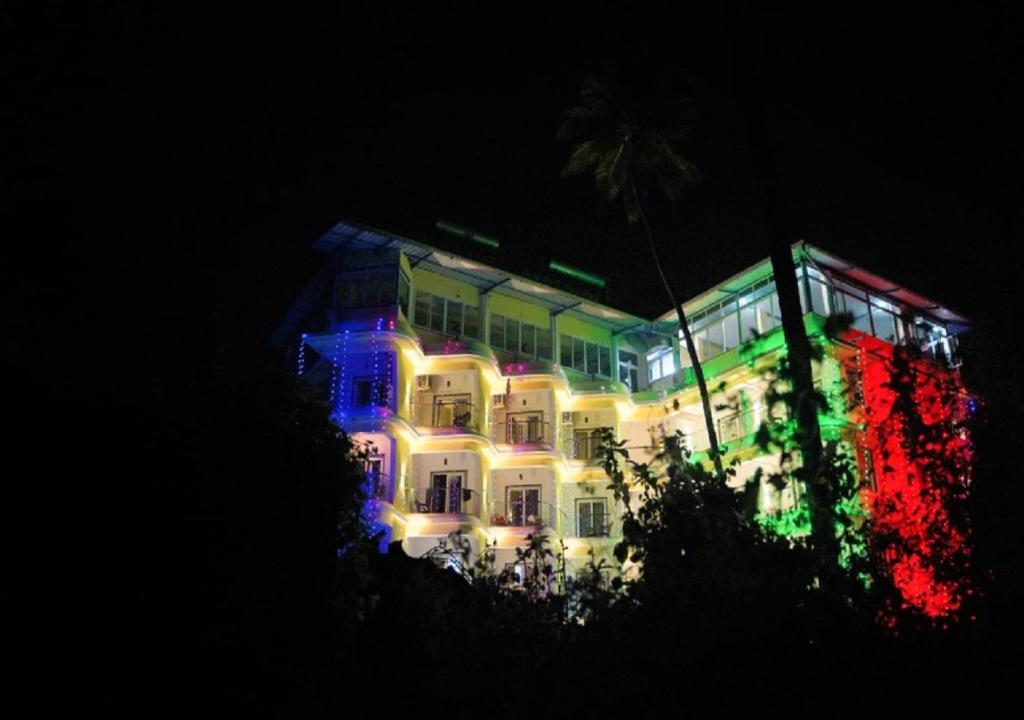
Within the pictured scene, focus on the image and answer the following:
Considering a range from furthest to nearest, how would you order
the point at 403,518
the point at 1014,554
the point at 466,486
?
the point at 466,486, the point at 403,518, the point at 1014,554

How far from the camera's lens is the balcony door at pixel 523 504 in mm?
36812

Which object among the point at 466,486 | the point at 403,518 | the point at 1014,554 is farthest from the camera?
the point at 466,486

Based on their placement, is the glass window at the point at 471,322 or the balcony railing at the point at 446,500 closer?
the balcony railing at the point at 446,500

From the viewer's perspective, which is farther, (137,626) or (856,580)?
(137,626)

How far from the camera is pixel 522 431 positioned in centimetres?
3866

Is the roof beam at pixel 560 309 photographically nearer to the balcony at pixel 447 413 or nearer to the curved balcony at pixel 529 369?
the curved balcony at pixel 529 369

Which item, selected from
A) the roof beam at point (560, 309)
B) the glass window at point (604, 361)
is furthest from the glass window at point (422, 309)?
the glass window at point (604, 361)

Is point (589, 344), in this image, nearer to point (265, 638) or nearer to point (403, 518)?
point (403, 518)

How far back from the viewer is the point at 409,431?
34.3 metres

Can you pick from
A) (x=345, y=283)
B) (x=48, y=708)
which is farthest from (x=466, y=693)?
(x=345, y=283)

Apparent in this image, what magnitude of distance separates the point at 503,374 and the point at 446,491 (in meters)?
6.31

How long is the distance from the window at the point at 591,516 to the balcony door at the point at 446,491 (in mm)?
6497

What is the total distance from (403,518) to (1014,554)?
2514 centimetres

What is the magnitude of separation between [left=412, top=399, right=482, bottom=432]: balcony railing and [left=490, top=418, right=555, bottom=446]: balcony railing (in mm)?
1853
